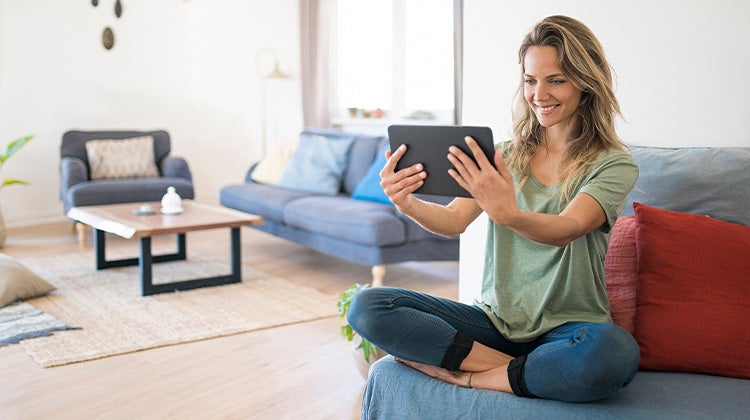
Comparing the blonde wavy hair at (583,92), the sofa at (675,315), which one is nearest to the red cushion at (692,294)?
the sofa at (675,315)

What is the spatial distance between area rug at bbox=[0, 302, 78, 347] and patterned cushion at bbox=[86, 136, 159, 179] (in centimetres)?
233

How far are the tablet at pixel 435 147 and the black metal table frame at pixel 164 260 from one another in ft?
8.38

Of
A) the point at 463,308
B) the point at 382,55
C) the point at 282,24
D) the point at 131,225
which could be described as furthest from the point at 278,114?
the point at 463,308

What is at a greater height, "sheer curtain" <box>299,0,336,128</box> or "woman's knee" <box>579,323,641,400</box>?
"sheer curtain" <box>299,0,336,128</box>

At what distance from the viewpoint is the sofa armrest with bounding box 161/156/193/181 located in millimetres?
6160

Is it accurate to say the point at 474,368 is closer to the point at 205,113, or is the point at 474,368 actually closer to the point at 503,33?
the point at 503,33

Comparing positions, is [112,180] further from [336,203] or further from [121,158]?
[336,203]

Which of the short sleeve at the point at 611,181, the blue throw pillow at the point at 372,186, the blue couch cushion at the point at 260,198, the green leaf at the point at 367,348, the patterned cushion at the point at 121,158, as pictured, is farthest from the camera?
the patterned cushion at the point at 121,158

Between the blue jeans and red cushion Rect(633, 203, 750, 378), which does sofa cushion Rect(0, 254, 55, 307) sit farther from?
red cushion Rect(633, 203, 750, 378)

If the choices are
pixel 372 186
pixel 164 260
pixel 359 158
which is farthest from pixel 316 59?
pixel 164 260

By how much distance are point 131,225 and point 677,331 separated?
2.94 meters

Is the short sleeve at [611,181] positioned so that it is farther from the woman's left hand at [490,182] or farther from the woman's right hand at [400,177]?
the woman's right hand at [400,177]

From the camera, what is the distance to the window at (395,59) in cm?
582

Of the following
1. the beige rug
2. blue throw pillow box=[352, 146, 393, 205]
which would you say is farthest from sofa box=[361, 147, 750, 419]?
blue throw pillow box=[352, 146, 393, 205]
